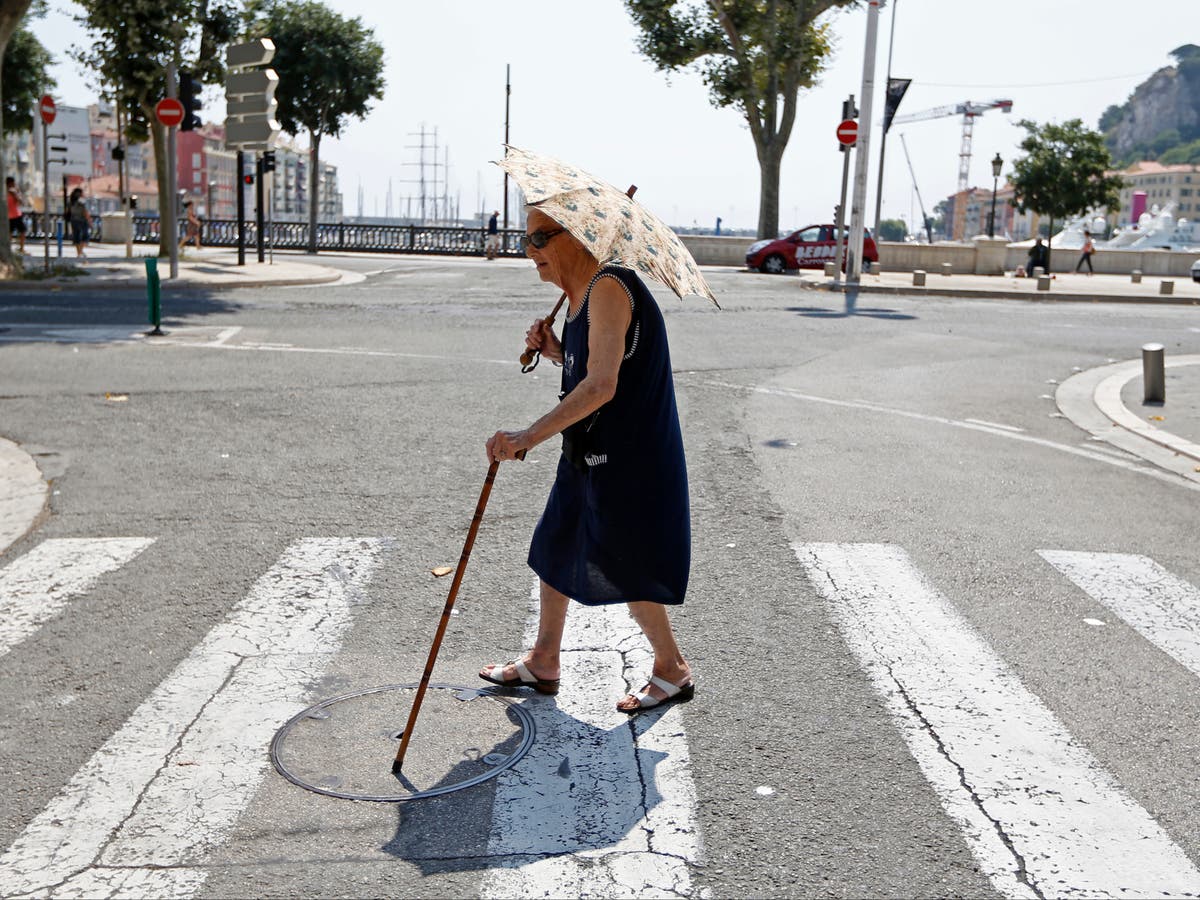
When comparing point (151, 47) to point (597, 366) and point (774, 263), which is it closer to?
point (774, 263)

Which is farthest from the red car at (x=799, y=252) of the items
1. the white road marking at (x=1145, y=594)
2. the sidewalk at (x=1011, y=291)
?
the white road marking at (x=1145, y=594)

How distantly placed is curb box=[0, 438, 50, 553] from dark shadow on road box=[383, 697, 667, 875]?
357cm

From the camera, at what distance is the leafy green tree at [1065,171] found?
6297 centimetres

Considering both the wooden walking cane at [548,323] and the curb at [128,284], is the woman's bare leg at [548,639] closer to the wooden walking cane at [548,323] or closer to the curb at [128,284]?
the wooden walking cane at [548,323]

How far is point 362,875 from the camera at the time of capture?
3113 millimetres

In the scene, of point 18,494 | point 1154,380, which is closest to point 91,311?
point 18,494

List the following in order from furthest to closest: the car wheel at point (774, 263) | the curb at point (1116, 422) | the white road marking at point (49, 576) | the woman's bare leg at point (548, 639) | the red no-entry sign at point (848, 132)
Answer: the car wheel at point (774, 263), the red no-entry sign at point (848, 132), the curb at point (1116, 422), the white road marking at point (49, 576), the woman's bare leg at point (548, 639)

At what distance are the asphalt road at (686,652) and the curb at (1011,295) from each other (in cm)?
1630

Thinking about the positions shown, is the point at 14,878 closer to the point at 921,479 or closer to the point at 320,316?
the point at 921,479

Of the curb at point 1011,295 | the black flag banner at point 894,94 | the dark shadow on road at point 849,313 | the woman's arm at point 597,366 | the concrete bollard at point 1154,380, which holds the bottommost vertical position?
the concrete bollard at point 1154,380

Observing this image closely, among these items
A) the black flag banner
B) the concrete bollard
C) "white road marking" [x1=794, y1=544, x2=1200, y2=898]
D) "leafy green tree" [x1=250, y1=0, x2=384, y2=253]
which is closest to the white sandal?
"white road marking" [x1=794, y1=544, x2=1200, y2=898]

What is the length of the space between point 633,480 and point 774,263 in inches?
1323

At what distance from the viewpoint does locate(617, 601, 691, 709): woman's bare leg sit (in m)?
4.21

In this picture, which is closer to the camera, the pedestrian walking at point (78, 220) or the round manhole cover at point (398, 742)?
the round manhole cover at point (398, 742)
